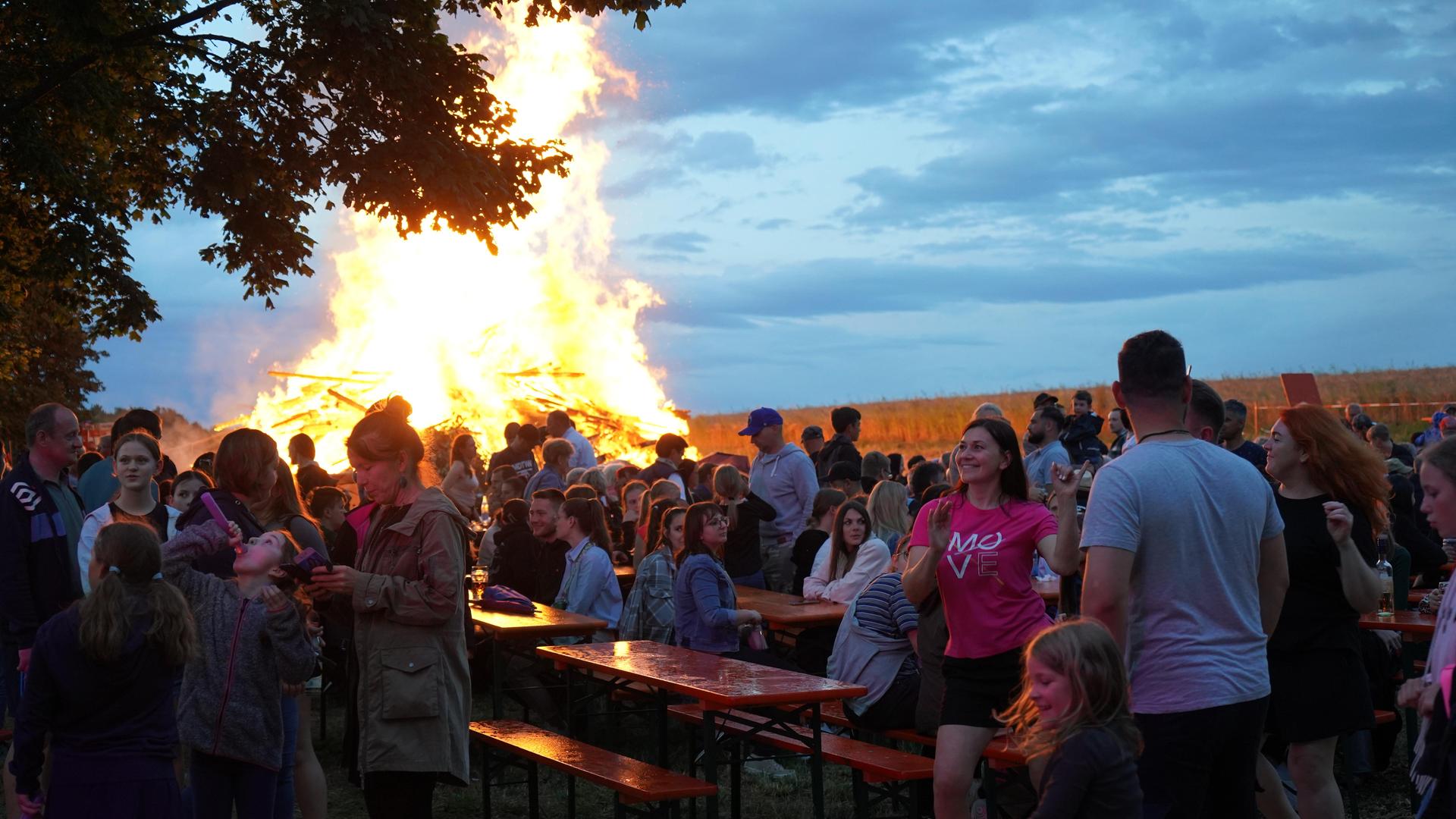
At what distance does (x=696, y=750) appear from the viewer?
8812 millimetres

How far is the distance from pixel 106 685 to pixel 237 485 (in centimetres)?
101

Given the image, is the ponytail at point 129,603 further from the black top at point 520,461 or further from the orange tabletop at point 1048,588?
the black top at point 520,461

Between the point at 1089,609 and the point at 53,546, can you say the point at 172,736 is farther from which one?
the point at 1089,609

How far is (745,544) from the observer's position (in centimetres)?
1121

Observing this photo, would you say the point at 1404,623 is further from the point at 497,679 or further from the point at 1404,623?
the point at 497,679

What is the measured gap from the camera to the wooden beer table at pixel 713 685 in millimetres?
6145

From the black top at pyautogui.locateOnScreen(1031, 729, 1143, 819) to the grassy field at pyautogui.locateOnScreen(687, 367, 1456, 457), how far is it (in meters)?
28.8

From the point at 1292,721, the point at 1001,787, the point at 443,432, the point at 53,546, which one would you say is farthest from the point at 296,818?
the point at 443,432

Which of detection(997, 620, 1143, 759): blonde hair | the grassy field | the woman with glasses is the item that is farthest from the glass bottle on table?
the grassy field

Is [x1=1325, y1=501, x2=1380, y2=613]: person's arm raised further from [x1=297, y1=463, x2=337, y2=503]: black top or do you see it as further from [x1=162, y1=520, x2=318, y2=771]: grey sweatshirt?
[x1=297, y1=463, x2=337, y2=503]: black top

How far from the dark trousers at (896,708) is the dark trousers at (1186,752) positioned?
313cm

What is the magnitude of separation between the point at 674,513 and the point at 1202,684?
562 cm

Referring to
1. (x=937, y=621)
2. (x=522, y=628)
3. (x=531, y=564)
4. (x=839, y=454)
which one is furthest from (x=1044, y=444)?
(x=937, y=621)

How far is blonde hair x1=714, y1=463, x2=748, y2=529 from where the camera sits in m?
11.0
